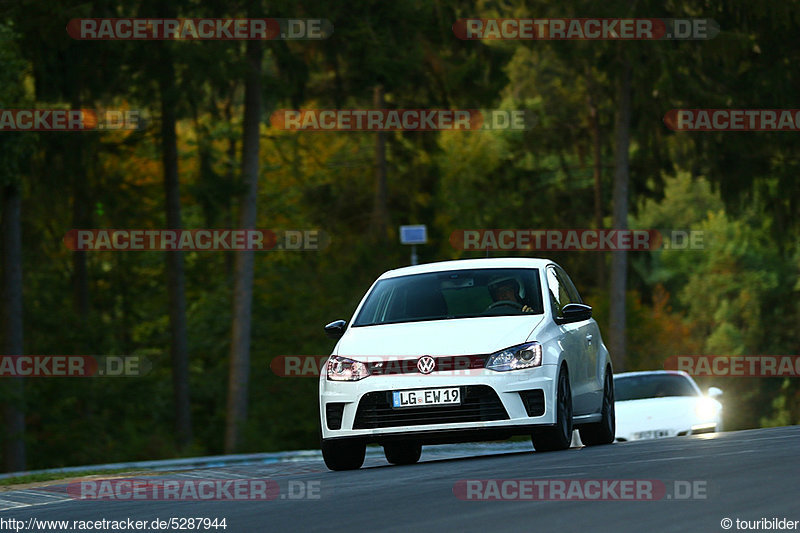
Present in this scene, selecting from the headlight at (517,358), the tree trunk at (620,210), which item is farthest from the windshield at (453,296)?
the tree trunk at (620,210)

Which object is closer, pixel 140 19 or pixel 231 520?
pixel 231 520

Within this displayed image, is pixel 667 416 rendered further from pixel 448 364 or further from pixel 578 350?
pixel 448 364

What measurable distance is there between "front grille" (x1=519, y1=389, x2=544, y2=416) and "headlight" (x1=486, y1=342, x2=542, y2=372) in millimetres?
221

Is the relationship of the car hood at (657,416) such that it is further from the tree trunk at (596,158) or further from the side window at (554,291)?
the tree trunk at (596,158)

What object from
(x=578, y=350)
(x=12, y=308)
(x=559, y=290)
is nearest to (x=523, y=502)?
(x=578, y=350)

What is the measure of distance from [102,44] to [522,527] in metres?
27.1

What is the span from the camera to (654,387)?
74.6ft

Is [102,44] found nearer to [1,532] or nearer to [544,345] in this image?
[544,345]

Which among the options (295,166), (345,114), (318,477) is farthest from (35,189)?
(318,477)

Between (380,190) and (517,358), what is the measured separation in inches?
1387

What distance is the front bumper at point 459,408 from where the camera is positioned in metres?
13.2

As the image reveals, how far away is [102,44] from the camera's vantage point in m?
33.9

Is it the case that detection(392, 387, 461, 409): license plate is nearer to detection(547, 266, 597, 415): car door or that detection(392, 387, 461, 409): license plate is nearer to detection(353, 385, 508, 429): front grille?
detection(353, 385, 508, 429): front grille

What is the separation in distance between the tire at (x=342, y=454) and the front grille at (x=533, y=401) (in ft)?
4.92
